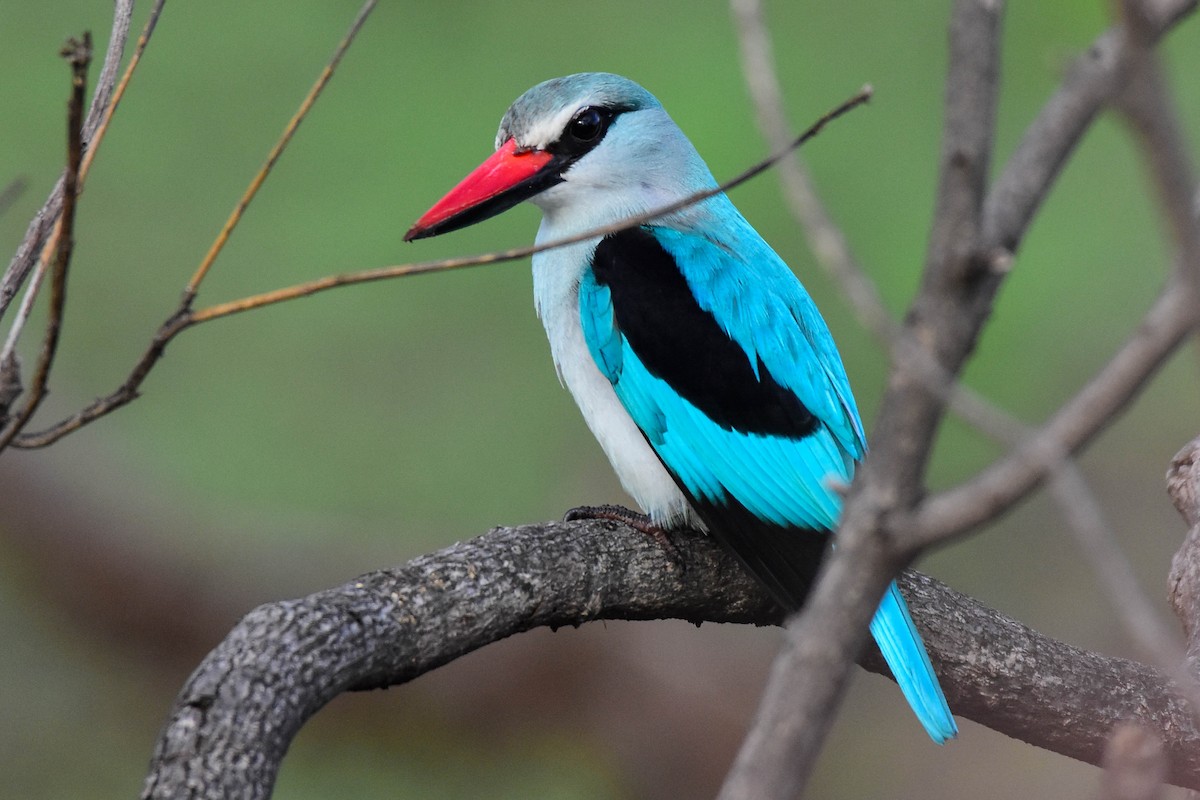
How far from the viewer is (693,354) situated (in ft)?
7.88

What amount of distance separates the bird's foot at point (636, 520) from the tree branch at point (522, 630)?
16 millimetres

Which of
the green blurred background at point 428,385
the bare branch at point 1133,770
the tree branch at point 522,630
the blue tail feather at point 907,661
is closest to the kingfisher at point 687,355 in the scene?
the blue tail feather at point 907,661

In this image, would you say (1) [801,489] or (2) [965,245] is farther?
(1) [801,489]

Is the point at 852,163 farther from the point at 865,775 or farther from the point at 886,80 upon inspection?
the point at 865,775

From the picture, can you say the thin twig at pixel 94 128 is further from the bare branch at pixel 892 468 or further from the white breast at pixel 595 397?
the white breast at pixel 595 397

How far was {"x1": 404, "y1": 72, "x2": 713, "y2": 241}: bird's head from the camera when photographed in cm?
263

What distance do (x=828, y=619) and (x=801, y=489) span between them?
126 centimetres

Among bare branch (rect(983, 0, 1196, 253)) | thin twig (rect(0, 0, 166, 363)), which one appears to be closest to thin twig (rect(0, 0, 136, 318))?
thin twig (rect(0, 0, 166, 363))

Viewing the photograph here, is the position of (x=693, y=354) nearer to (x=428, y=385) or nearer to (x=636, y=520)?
(x=636, y=520)

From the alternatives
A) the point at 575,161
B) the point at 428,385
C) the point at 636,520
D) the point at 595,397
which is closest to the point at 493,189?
the point at 575,161

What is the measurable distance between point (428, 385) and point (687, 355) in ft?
12.5

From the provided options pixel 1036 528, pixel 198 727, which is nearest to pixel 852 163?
pixel 1036 528

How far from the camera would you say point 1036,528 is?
5.16 meters

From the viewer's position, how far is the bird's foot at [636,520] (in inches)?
90.5
